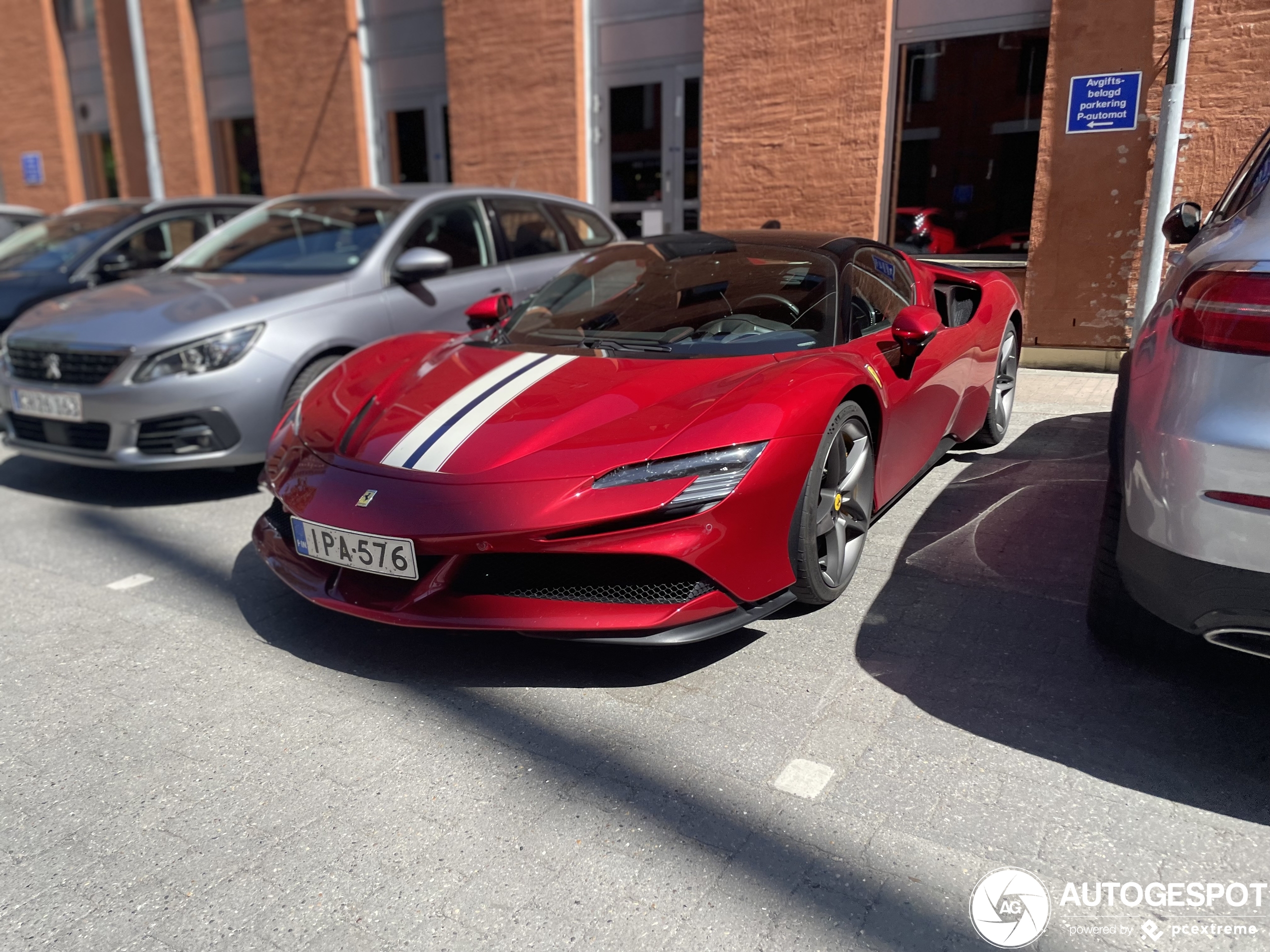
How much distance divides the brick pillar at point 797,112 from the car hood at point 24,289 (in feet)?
17.5

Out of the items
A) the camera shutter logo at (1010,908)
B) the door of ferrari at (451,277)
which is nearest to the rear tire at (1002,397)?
the door of ferrari at (451,277)

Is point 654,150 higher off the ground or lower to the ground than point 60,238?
higher

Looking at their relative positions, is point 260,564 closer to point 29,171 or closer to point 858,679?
point 858,679

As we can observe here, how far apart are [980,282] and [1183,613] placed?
3028 millimetres

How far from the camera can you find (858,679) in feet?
9.51

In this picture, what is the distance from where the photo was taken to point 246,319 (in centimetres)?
482

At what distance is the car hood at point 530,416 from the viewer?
2.80 metres

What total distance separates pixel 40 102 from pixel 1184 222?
18.1 metres

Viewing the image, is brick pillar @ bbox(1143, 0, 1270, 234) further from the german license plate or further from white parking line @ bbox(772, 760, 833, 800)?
the german license plate

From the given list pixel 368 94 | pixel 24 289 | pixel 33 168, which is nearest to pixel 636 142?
pixel 368 94

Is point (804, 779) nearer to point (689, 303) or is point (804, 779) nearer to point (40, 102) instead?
point (689, 303)

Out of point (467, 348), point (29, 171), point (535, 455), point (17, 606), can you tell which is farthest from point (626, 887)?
point (29, 171)

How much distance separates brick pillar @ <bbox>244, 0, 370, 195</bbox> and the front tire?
9.96 metres

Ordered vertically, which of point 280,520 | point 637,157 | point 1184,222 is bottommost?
point 280,520
